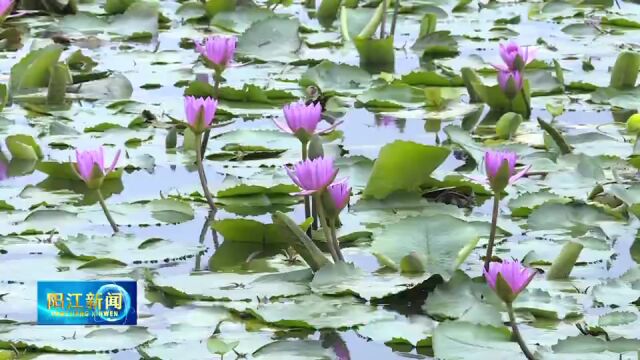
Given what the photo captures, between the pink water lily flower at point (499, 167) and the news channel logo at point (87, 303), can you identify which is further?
the pink water lily flower at point (499, 167)

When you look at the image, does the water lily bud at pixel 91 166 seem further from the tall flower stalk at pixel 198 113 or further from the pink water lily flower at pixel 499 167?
the pink water lily flower at pixel 499 167

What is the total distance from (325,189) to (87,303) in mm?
380

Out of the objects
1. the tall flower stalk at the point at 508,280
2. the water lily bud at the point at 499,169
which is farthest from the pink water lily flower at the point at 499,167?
the tall flower stalk at the point at 508,280

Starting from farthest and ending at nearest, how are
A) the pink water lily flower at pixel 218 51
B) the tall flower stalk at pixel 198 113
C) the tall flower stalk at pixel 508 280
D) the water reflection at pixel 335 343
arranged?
1. the pink water lily flower at pixel 218 51
2. the tall flower stalk at pixel 198 113
3. the water reflection at pixel 335 343
4. the tall flower stalk at pixel 508 280

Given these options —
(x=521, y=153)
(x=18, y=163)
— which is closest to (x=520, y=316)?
(x=521, y=153)

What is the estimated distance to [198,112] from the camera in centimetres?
244

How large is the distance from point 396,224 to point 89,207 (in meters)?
0.62

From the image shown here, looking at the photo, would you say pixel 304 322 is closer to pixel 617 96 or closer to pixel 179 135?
pixel 179 135

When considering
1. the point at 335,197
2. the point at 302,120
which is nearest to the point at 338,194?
the point at 335,197

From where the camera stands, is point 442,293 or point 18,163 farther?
point 18,163

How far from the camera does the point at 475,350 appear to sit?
6.16 feet

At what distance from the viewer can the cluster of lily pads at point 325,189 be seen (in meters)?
1.98

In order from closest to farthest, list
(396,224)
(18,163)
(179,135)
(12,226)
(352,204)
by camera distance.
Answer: (396,224) < (12,226) < (352,204) < (18,163) < (179,135)

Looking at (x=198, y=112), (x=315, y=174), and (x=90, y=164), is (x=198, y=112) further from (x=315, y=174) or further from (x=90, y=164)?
(x=315, y=174)
